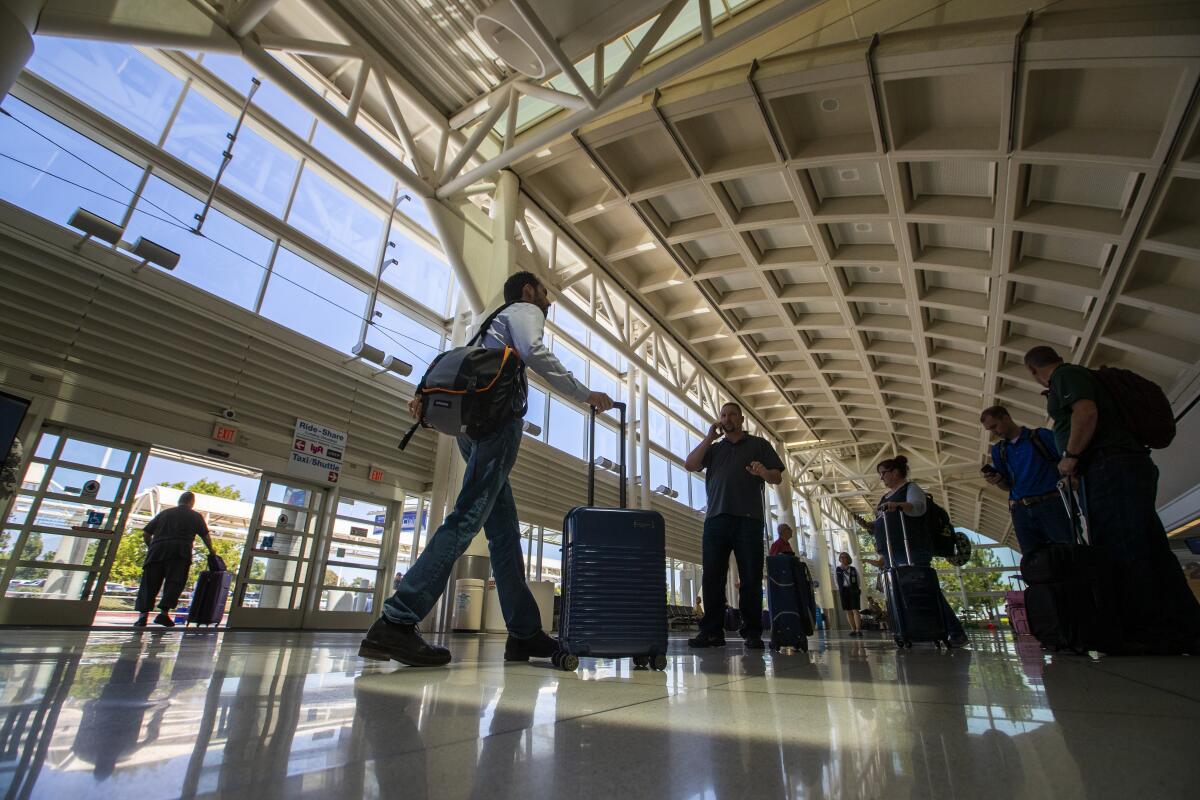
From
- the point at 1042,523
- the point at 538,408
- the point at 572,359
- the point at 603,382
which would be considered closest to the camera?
the point at 1042,523

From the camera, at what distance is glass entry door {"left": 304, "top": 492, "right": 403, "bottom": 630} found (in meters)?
8.70

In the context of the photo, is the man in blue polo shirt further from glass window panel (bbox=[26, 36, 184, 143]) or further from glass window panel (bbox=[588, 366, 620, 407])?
glass window panel (bbox=[588, 366, 620, 407])

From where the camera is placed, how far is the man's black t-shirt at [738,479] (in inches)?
175

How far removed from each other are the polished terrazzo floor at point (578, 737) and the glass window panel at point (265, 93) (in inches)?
340

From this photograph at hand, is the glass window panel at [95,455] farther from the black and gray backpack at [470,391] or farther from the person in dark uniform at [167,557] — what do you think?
the black and gray backpack at [470,391]

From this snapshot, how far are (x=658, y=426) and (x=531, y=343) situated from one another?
15706 millimetres

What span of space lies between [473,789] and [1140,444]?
4055 millimetres

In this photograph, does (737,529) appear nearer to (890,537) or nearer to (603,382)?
(890,537)

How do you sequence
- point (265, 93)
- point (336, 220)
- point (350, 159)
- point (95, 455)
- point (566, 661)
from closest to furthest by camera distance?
point (566, 661) → point (95, 455) → point (265, 93) → point (336, 220) → point (350, 159)

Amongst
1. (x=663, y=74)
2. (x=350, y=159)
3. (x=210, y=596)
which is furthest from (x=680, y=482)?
(x=663, y=74)

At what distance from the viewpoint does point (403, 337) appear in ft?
34.6

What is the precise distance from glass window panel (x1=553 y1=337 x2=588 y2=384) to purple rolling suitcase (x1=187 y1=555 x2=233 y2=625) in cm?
846

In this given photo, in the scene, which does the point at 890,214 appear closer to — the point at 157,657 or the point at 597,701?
the point at 597,701

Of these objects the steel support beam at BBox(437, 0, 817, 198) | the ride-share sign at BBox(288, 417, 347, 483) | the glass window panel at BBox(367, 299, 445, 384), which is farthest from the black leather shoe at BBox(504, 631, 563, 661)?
the glass window panel at BBox(367, 299, 445, 384)
